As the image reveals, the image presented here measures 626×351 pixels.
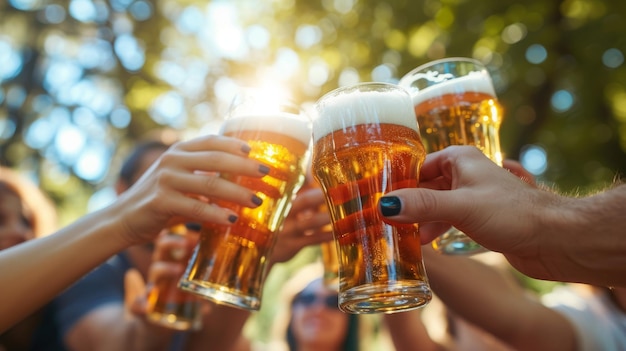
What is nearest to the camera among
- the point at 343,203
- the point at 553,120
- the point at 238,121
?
the point at 343,203

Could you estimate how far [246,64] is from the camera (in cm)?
719

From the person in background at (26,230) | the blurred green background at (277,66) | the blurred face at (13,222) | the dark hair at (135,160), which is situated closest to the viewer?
the person in background at (26,230)

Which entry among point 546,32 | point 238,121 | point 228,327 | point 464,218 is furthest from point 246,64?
point 464,218

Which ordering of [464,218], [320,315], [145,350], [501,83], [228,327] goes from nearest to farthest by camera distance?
[464,218], [145,350], [228,327], [320,315], [501,83]

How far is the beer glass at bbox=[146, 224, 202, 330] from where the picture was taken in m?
1.83

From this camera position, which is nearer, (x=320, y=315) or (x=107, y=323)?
(x=107, y=323)

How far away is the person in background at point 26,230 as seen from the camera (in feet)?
6.71

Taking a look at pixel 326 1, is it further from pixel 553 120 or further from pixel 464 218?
pixel 464 218

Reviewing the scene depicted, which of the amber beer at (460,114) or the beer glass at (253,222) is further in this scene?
the amber beer at (460,114)

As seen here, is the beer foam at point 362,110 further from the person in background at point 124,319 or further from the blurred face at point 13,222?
the blurred face at point 13,222

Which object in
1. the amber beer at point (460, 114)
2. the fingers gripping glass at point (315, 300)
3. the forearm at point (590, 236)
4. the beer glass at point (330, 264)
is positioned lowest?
the fingers gripping glass at point (315, 300)

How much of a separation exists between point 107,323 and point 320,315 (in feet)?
3.91

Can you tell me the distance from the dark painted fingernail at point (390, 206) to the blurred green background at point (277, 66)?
5.54 feet

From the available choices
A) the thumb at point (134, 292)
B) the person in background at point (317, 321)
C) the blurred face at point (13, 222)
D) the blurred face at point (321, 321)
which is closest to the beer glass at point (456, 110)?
the thumb at point (134, 292)
